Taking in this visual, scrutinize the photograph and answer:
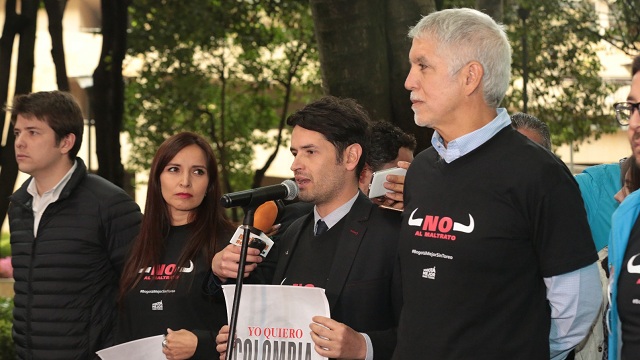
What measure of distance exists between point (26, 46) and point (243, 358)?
1063 cm

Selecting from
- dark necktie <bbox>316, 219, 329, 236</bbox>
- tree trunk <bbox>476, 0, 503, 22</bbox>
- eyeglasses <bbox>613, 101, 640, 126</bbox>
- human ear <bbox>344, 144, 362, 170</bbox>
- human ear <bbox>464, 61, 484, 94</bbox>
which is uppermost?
tree trunk <bbox>476, 0, 503, 22</bbox>

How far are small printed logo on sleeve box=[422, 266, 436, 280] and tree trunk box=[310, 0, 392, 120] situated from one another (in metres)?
4.83

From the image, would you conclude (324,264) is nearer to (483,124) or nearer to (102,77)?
(483,124)

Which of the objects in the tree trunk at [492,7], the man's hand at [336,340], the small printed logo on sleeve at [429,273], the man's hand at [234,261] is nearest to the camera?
the small printed logo on sleeve at [429,273]

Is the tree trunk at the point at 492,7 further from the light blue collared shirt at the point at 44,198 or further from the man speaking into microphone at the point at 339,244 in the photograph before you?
the man speaking into microphone at the point at 339,244

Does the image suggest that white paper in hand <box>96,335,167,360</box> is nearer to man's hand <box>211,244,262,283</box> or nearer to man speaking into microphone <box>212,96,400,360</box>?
man speaking into microphone <box>212,96,400,360</box>

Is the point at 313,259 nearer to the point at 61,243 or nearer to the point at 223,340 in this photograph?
the point at 223,340

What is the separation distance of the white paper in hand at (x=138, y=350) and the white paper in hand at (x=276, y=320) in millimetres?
684

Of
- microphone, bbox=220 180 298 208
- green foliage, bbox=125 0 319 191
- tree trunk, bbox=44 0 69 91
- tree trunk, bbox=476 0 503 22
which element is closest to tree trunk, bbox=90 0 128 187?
tree trunk, bbox=44 0 69 91

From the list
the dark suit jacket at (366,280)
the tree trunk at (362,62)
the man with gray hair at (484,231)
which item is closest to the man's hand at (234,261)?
the dark suit jacket at (366,280)

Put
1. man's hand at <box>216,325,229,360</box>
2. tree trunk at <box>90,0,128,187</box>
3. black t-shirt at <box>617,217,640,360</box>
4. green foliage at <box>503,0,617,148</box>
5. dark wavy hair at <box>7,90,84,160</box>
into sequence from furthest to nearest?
green foliage at <box>503,0,617,148</box> → tree trunk at <box>90,0,128,187</box> → dark wavy hair at <box>7,90,84,160</box> → man's hand at <box>216,325,229,360</box> → black t-shirt at <box>617,217,640,360</box>

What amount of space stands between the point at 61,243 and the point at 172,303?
3.10 ft

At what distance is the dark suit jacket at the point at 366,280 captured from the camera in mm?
4133

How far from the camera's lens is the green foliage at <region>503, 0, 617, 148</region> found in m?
19.8
